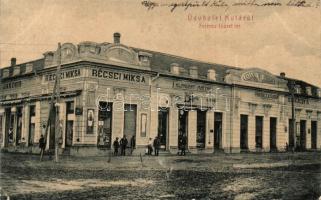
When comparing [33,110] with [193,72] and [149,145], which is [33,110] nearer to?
[149,145]

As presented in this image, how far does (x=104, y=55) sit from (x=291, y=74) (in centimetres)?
957

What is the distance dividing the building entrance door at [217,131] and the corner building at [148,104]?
0.20 feet

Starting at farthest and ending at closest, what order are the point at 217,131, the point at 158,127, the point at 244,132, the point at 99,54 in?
the point at 244,132 < the point at 217,131 < the point at 158,127 < the point at 99,54

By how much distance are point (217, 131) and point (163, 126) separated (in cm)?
455

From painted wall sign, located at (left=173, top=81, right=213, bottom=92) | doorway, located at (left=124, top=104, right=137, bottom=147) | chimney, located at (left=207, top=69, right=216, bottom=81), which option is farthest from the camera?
chimney, located at (left=207, top=69, right=216, bottom=81)

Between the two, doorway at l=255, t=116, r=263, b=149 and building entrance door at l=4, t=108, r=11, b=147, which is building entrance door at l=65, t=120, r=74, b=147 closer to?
building entrance door at l=4, t=108, r=11, b=147

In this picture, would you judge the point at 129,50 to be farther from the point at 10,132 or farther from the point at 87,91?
the point at 10,132

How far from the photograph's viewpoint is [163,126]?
25.4 m

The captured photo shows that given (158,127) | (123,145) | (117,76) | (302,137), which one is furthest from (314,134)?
(117,76)

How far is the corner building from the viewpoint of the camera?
22188mm

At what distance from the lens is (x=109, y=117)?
22.8 meters

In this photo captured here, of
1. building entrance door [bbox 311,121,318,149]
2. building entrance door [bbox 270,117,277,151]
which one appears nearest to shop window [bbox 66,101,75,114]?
building entrance door [bbox 270,117,277,151]

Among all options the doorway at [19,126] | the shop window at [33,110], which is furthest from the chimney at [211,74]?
the doorway at [19,126]

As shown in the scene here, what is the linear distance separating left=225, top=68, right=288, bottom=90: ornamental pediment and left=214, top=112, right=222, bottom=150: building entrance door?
7.66ft
